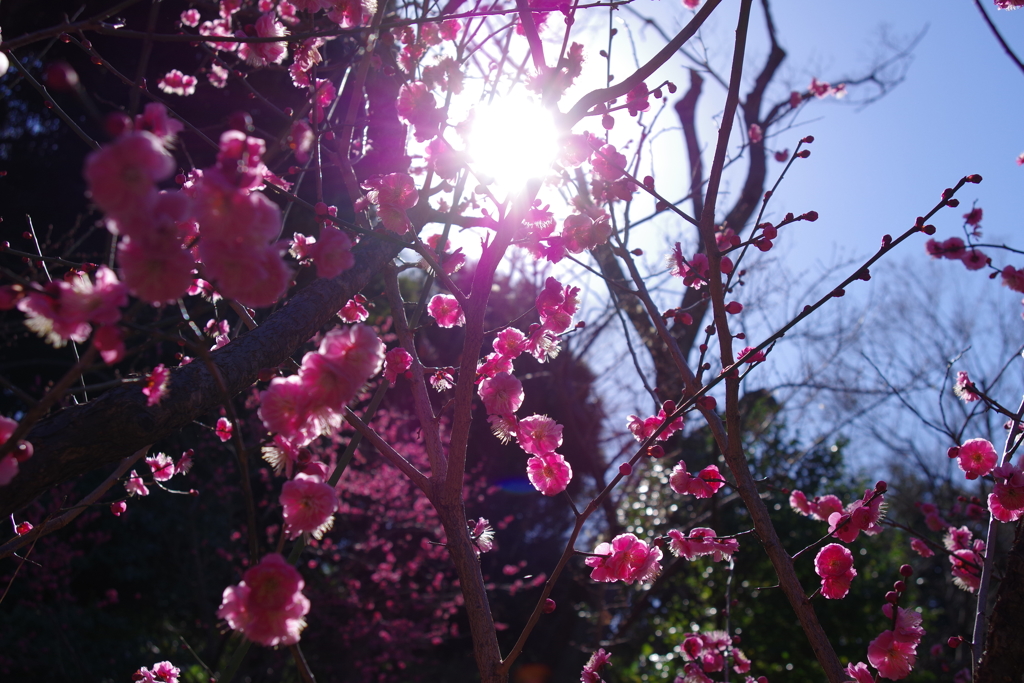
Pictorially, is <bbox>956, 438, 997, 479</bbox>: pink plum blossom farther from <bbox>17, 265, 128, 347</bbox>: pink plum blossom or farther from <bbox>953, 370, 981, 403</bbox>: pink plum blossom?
<bbox>17, 265, 128, 347</bbox>: pink plum blossom

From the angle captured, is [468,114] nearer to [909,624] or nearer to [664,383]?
[909,624]

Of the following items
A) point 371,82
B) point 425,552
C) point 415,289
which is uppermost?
point 415,289

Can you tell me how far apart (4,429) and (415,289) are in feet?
26.2

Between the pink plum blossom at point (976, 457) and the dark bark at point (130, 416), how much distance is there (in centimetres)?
193

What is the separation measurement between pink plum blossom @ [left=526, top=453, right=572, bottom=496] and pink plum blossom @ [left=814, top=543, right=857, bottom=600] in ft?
2.67

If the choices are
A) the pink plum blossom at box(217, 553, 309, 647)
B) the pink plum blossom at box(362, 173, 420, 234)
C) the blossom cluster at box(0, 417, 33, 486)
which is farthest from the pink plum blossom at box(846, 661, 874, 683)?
the blossom cluster at box(0, 417, 33, 486)

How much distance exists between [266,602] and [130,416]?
0.58m

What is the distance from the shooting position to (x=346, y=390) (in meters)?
0.89

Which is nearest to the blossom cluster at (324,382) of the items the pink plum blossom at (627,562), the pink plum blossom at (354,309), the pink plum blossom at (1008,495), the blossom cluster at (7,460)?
the blossom cluster at (7,460)

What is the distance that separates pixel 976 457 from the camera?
1773mm

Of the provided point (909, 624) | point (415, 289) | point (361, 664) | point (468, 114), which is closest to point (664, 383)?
point (468, 114)

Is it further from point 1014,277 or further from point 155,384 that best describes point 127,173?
point 1014,277

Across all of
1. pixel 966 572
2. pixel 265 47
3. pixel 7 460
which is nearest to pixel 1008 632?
pixel 966 572

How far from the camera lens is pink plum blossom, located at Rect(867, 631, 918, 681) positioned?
147cm
